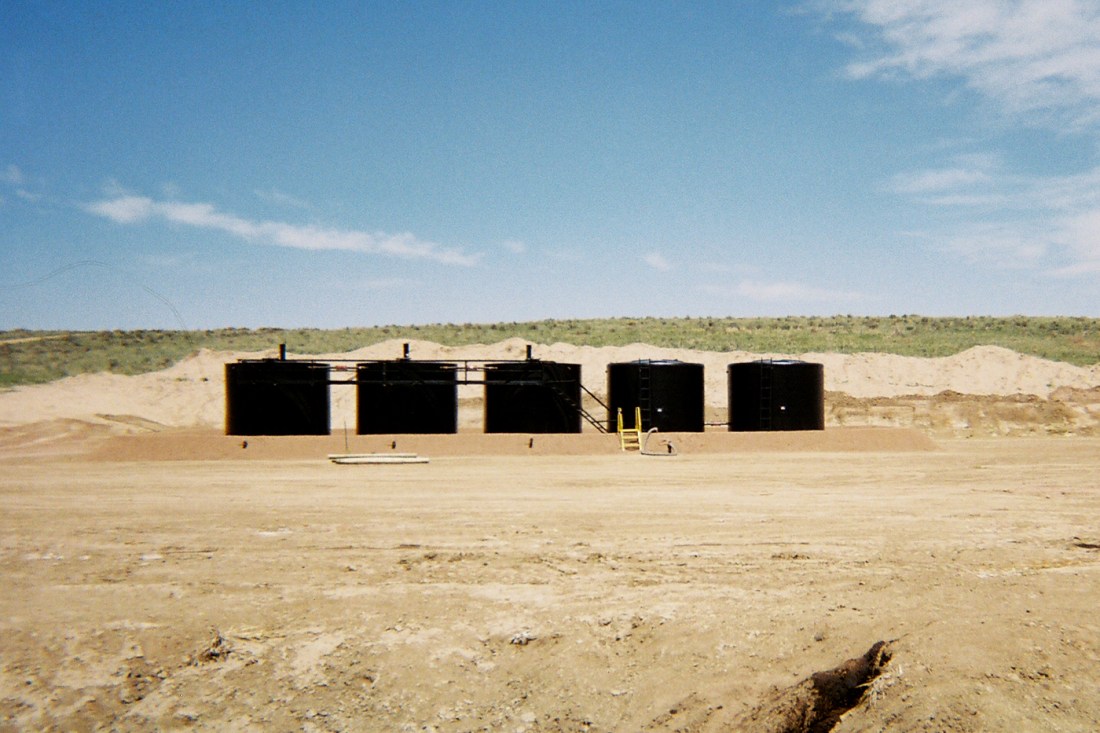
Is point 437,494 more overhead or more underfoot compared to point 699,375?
more underfoot

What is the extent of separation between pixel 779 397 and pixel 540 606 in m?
20.3

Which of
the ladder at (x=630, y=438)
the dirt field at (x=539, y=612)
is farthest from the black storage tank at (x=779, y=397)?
the dirt field at (x=539, y=612)

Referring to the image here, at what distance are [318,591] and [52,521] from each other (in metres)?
6.04

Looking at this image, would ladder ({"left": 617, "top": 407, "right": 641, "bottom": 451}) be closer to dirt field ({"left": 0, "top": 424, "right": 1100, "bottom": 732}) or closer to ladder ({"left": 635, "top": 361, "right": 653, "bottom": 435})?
ladder ({"left": 635, "top": 361, "right": 653, "bottom": 435})

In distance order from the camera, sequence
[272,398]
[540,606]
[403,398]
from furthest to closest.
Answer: [403,398], [272,398], [540,606]

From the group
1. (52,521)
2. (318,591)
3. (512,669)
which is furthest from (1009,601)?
(52,521)

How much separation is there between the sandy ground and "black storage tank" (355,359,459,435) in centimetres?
999

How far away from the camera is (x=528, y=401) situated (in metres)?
26.5

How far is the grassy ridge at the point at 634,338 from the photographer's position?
66.3 metres

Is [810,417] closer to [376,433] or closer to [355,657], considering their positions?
[376,433]

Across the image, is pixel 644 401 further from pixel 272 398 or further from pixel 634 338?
pixel 634 338

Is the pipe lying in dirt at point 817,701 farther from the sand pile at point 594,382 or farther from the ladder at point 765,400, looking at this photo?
the sand pile at point 594,382

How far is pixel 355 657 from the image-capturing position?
679 centimetres

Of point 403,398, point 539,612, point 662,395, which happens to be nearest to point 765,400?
point 662,395
